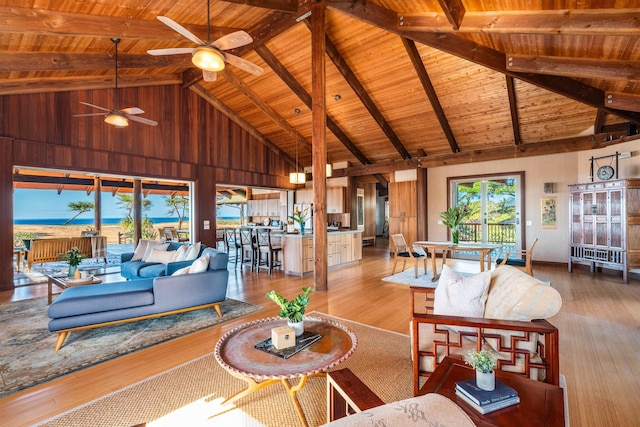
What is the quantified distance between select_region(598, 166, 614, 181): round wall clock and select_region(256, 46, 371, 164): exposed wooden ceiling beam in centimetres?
581

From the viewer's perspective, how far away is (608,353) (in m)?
2.67

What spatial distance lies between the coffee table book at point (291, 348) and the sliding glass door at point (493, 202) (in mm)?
6776

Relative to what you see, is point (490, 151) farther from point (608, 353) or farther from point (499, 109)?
point (608, 353)

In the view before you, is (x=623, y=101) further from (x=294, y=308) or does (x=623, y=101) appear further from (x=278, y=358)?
(x=278, y=358)

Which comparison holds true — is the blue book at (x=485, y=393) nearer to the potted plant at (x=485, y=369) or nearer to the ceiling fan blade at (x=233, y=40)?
the potted plant at (x=485, y=369)

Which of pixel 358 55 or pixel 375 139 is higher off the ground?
pixel 358 55

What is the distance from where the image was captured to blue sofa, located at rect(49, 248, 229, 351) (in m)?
2.90

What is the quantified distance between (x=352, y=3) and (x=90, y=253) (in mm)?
8052

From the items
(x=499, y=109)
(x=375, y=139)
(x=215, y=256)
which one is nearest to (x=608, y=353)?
(x=215, y=256)

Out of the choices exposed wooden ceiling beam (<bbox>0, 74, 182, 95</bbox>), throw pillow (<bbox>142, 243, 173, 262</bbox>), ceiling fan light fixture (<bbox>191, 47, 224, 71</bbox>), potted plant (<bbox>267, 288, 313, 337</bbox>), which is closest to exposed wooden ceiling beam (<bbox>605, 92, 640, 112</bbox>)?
potted plant (<bbox>267, 288, 313, 337</bbox>)

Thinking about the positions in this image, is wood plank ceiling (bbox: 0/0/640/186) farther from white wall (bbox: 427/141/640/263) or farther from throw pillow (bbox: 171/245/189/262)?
throw pillow (bbox: 171/245/189/262)

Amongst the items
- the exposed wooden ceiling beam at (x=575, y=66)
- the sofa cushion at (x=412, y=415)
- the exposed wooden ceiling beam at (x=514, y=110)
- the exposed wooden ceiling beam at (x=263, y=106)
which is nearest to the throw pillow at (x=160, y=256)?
the exposed wooden ceiling beam at (x=263, y=106)

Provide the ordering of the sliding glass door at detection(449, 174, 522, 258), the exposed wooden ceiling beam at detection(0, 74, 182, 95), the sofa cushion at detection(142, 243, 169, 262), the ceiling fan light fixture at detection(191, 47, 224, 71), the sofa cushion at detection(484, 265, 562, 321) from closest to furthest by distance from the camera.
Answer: the sofa cushion at detection(484, 265, 562, 321) → the ceiling fan light fixture at detection(191, 47, 224, 71) → the exposed wooden ceiling beam at detection(0, 74, 182, 95) → the sofa cushion at detection(142, 243, 169, 262) → the sliding glass door at detection(449, 174, 522, 258)

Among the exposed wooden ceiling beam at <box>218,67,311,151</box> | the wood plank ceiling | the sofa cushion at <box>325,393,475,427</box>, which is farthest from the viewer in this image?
the exposed wooden ceiling beam at <box>218,67,311,151</box>
